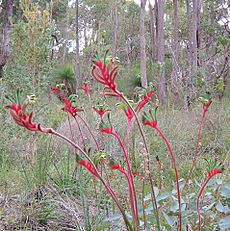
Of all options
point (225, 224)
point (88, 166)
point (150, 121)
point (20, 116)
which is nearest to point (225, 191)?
point (225, 224)

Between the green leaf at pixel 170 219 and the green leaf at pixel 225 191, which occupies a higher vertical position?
the green leaf at pixel 225 191

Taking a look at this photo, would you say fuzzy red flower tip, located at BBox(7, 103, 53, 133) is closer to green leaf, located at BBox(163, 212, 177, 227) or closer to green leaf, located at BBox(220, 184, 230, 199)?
green leaf, located at BBox(163, 212, 177, 227)

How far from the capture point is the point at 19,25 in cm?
449

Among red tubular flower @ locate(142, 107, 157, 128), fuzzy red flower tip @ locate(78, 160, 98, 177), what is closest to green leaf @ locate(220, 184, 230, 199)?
red tubular flower @ locate(142, 107, 157, 128)

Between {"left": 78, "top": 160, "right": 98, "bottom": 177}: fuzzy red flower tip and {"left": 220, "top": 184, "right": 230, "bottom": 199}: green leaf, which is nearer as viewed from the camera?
{"left": 78, "top": 160, "right": 98, "bottom": 177}: fuzzy red flower tip

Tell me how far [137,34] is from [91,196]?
20.2 metres

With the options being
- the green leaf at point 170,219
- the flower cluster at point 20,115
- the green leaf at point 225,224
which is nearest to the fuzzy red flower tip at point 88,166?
the flower cluster at point 20,115

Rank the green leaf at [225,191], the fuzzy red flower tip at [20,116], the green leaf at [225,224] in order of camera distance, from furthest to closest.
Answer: the green leaf at [225,191], the green leaf at [225,224], the fuzzy red flower tip at [20,116]

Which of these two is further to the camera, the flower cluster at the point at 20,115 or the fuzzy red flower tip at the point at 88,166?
the fuzzy red flower tip at the point at 88,166

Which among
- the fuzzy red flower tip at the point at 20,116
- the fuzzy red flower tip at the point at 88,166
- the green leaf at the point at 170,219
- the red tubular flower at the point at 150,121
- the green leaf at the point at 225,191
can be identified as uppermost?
the fuzzy red flower tip at the point at 20,116

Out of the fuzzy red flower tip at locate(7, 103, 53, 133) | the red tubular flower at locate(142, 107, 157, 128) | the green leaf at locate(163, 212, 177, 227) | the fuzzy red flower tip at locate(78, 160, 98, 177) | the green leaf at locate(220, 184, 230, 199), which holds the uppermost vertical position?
the fuzzy red flower tip at locate(7, 103, 53, 133)

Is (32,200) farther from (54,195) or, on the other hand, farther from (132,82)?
(132,82)

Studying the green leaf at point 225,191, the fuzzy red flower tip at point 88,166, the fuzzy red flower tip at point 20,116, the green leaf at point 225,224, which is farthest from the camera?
the green leaf at point 225,191

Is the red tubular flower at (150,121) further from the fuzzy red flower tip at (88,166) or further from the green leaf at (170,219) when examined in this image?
the green leaf at (170,219)
